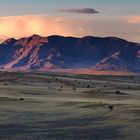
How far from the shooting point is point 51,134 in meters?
20.4

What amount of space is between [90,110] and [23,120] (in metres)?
6.32

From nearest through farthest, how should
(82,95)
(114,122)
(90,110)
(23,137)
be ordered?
(23,137), (114,122), (90,110), (82,95)

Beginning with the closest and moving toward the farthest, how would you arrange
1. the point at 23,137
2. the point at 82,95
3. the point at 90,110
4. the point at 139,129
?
1. the point at 23,137
2. the point at 139,129
3. the point at 90,110
4. the point at 82,95

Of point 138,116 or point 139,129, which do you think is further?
point 138,116

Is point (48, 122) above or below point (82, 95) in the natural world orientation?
above

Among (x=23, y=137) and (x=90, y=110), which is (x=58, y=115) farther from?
(x=23, y=137)

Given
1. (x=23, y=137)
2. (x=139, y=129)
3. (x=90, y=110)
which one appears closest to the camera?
(x=23, y=137)

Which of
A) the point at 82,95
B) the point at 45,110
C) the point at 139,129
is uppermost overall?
the point at 139,129

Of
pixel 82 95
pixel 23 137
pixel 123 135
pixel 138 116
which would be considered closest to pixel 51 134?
pixel 23 137

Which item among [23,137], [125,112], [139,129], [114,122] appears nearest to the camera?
[23,137]

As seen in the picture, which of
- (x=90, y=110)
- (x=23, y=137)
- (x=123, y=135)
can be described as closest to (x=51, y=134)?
(x=23, y=137)

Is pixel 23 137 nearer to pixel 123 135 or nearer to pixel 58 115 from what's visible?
pixel 123 135

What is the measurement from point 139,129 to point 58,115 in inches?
292

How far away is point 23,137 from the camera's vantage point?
19500 mm
